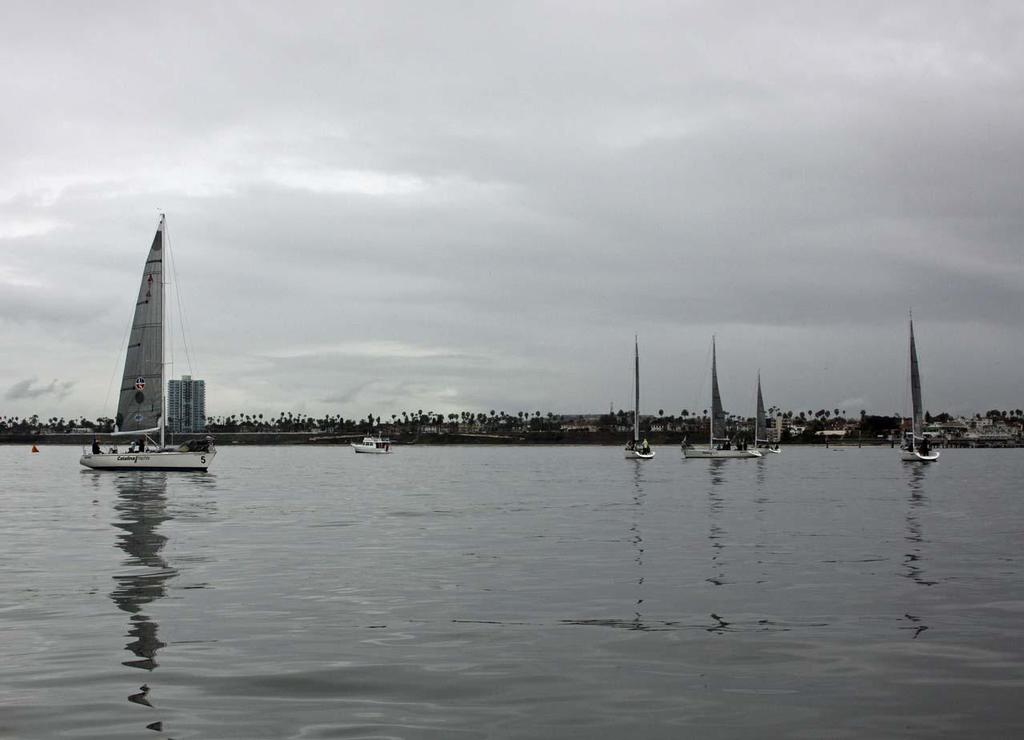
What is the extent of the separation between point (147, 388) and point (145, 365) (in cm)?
205

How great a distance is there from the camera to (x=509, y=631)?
1797cm

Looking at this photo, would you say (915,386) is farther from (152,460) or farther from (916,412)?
(152,460)

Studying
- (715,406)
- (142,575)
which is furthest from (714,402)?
(142,575)

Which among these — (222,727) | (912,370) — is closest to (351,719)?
(222,727)

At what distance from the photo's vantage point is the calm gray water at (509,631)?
41.0ft

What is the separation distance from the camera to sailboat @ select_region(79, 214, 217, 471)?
8931 centimetres

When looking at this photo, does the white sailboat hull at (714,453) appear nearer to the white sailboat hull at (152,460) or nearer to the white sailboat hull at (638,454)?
the white sailboat hull at (638,454)

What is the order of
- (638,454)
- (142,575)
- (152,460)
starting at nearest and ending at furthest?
1. (142,575)
2. (152,460)
3. (638,454)

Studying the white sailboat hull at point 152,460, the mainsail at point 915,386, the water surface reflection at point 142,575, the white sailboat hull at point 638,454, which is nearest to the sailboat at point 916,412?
the mainsail at point 915,386

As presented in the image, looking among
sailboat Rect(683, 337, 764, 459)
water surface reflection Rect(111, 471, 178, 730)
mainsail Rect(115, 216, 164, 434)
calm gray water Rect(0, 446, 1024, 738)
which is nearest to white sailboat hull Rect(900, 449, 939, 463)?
sailboat Rect(683, 337, 764, 459)

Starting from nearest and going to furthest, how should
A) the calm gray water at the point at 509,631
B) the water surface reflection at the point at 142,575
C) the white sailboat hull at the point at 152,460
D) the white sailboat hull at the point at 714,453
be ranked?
the calm gray water at the point at 509,631
the water surface reflection at the point at 142,575
the white sailboat hull at the point at 152,460
the white sailboat hull at the point at 714,453

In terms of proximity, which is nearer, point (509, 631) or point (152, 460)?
point (509, 631)

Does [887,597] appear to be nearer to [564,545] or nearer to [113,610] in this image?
[564,545]

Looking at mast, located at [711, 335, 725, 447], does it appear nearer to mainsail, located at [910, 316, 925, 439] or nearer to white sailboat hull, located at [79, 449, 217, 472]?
mainsail, located at [910, 316, 925, 439]
